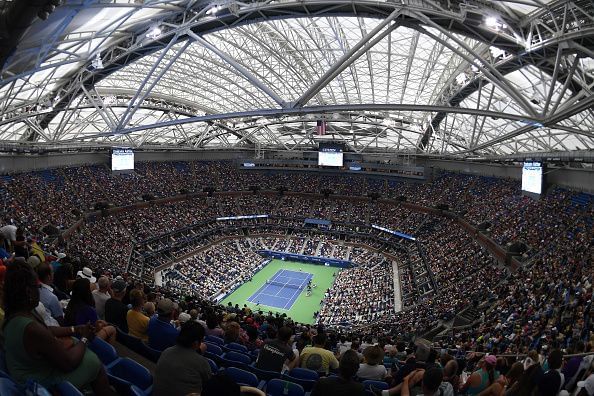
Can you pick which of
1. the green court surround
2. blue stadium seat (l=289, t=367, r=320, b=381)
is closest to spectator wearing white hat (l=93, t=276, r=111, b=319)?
blue stadium seat (l=289, t=367, r=320, b=381)

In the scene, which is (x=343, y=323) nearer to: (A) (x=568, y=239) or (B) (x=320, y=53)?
(A) (x=568, y=239)

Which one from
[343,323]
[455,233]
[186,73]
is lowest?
[343,323]

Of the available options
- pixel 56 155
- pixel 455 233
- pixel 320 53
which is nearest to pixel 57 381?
pixel 320 53

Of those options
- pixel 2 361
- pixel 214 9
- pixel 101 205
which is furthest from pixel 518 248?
pixel 101 205

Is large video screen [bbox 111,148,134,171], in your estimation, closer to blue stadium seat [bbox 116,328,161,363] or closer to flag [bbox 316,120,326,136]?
flag [bbox 316,120,326,136]

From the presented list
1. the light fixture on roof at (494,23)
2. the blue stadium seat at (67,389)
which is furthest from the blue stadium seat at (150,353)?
the light fixture on roof at (494,23)

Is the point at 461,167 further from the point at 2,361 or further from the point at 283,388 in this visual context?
the point at 2,361
